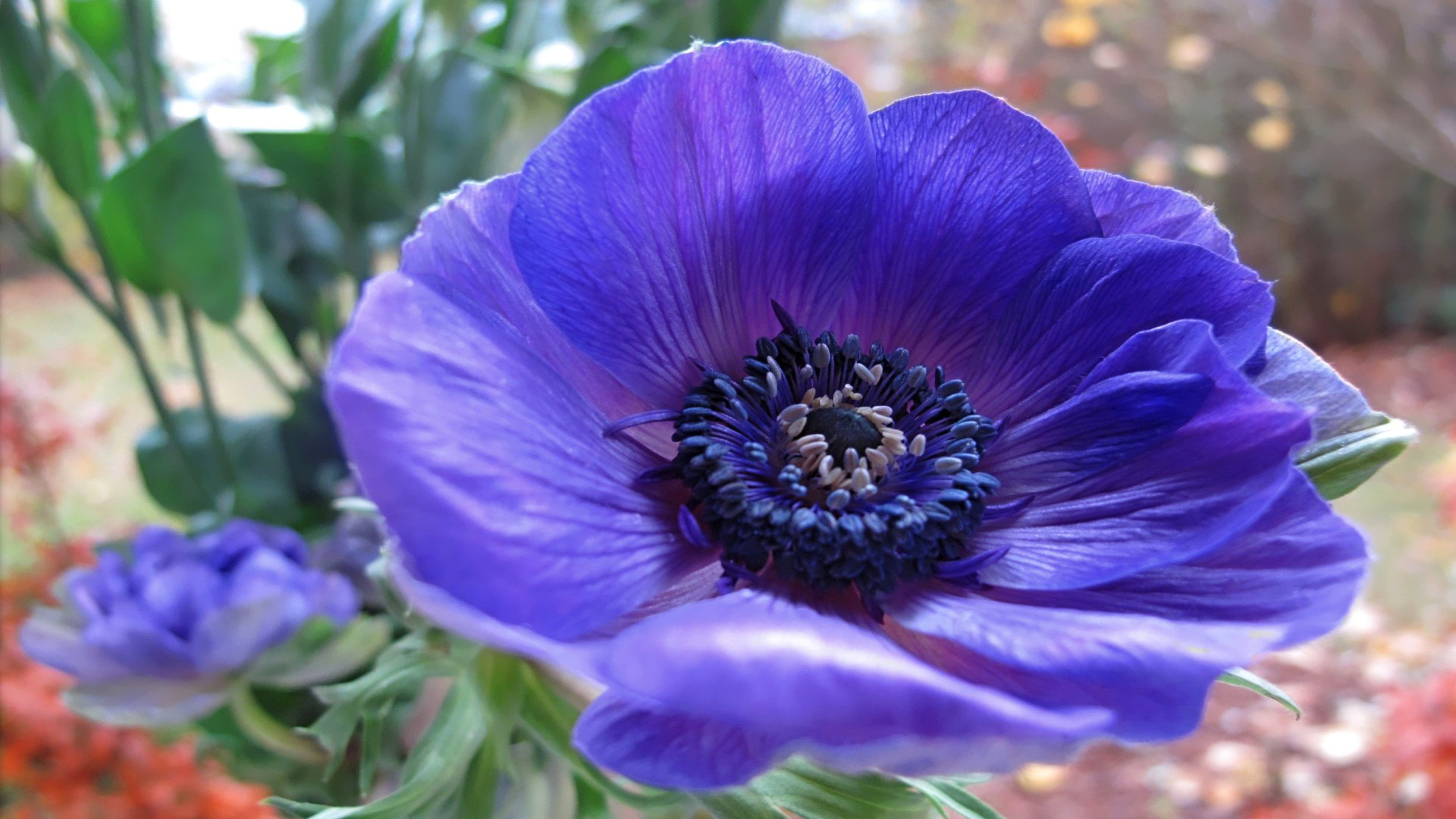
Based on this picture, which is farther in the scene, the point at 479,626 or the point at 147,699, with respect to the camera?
the point at 147,699

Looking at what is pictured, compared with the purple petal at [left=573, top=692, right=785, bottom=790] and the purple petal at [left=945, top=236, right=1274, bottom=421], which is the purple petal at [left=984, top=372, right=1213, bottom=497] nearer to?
the purple petal at [left=945, top=236, right=1274, bottom=421]

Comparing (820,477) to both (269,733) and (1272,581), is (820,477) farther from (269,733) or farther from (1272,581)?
(269,733)

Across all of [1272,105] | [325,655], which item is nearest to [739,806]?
[325,655]

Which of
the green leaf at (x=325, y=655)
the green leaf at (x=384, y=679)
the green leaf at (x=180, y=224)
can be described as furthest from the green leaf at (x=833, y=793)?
the green leaf at (x=180, y=224)

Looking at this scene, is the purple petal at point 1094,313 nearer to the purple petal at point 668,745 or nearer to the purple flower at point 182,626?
the purple petal at point 668,745

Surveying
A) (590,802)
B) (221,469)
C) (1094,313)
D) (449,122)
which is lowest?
(221,469)

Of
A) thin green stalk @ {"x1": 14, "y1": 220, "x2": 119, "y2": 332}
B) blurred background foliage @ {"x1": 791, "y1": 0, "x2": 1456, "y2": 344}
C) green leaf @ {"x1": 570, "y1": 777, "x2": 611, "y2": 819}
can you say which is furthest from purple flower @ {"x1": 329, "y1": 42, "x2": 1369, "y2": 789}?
blurred background foliage @ {"x1": 791, "y1": 0, "x2": 1456, "y2": 344}
